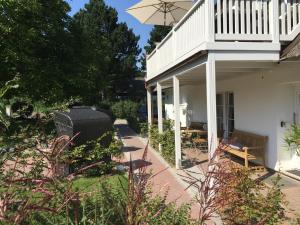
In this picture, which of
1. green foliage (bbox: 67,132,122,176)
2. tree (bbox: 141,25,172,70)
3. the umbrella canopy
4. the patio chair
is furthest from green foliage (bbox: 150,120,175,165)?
tree (bbox: 141,25,172,70)

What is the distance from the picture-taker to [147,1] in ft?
44.0

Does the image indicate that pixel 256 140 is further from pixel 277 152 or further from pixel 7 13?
pixel 7 13

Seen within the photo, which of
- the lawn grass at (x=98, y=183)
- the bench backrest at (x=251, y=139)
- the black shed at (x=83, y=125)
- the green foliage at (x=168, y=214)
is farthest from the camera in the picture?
the bench backrest at (x=251, y=139)

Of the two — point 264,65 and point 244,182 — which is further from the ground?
point 264,65

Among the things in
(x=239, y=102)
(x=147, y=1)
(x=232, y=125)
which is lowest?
(x=232, y=125)

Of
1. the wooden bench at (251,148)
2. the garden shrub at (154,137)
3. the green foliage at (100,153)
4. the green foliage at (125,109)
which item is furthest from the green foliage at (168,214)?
the green foliage at (125,109)

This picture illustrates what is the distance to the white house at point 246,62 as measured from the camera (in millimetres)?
6832

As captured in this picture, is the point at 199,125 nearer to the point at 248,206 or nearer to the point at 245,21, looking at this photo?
the point at 245,21

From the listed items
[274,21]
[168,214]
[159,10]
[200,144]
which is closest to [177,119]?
[200,144]

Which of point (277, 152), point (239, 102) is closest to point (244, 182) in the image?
point (277, 152)

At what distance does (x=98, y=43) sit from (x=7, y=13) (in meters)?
8.24

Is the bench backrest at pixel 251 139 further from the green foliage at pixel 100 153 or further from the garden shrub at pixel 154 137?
the garden shrub at pixel 154 137

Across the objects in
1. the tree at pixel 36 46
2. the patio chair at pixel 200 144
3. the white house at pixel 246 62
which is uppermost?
the tree at pixel 36 46

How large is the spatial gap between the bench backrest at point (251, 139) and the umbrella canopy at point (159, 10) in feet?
18.6
